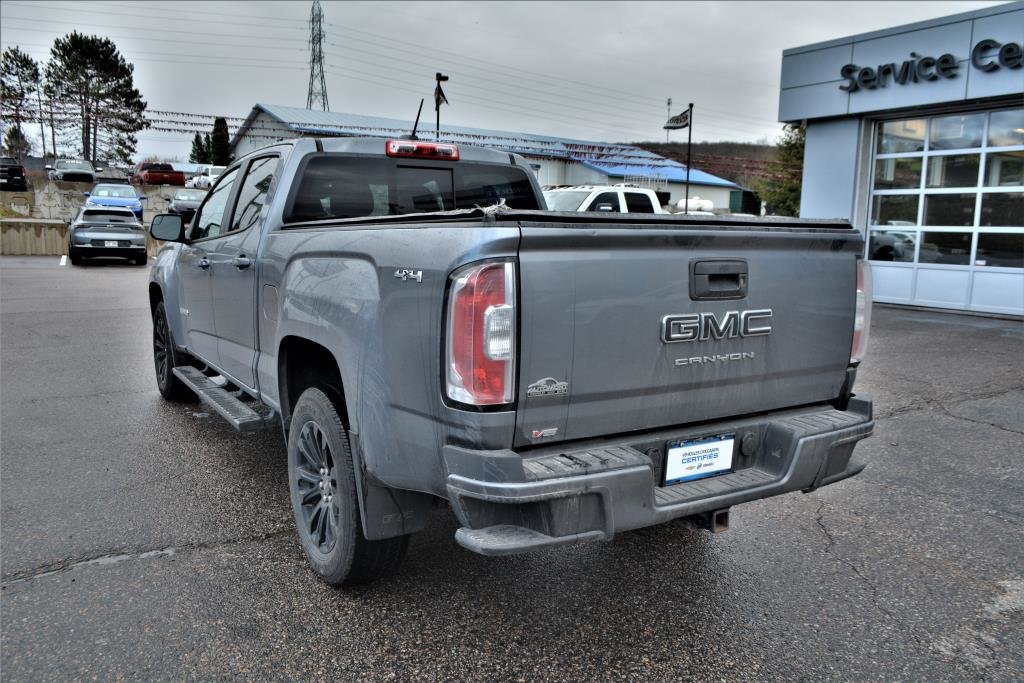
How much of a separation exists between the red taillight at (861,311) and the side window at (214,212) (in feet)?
12.1

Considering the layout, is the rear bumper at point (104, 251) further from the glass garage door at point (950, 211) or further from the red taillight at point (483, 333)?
the red taillight at point (483, 333)

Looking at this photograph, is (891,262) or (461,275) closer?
(461,275)

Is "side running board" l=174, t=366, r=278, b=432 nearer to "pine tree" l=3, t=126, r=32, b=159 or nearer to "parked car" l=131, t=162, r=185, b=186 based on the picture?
"parked car" l=131, t=162, r=185, b=186

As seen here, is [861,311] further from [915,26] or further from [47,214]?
[47,214]

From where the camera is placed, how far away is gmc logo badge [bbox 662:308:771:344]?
274cm

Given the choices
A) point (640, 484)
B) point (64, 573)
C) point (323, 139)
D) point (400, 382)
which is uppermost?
point (323, 139)

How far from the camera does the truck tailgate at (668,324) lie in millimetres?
2479

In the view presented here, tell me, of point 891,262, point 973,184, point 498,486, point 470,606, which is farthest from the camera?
point 891,262

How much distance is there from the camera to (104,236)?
68.0 feet

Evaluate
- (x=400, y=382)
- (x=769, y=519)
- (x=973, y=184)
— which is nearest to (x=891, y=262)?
(x=973, y=184)

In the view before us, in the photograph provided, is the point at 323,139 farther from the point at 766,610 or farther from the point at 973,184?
the point at 973,184

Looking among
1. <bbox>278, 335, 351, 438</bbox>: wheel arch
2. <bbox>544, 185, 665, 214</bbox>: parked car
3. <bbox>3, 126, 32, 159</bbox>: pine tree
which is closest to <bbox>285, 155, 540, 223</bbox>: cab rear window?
<bbox>278, 335, 351, 438</bbox>: wheel arch

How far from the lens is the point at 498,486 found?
235 centimetres

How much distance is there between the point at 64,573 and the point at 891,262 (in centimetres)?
1489
